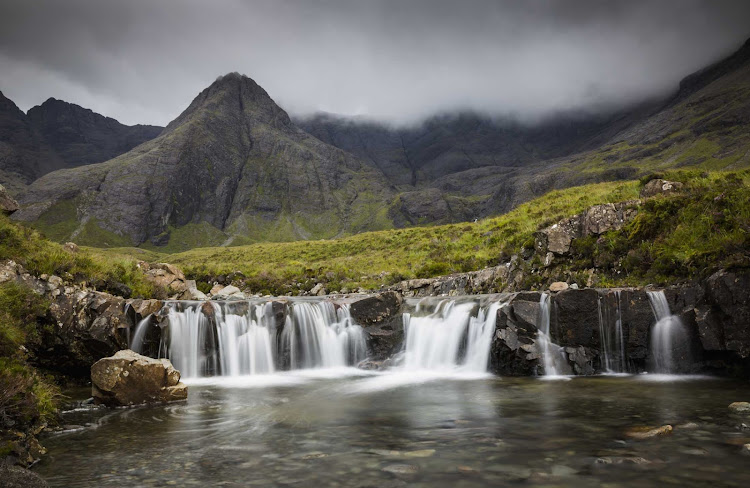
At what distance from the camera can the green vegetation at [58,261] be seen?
16.4m

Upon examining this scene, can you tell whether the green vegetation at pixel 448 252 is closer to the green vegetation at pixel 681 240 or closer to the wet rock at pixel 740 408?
the green vegetation at pixel 681 240

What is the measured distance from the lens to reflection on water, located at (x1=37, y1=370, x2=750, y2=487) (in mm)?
6680

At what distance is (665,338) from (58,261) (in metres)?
23.3

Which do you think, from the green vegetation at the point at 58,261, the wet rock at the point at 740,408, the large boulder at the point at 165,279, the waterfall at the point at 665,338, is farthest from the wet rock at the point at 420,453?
the large boulder at the point at 165,279

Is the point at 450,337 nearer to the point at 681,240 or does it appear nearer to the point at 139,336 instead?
the point at 681,240

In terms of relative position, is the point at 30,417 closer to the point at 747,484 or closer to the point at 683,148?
the point at 747,484

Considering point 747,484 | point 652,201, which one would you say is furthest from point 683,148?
point 747,484

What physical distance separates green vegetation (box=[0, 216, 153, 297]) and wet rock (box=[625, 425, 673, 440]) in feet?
64.4

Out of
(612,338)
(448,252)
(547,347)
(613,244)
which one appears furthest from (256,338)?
(448,252)

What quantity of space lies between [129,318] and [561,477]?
16.9 m

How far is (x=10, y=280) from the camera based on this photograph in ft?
48.3

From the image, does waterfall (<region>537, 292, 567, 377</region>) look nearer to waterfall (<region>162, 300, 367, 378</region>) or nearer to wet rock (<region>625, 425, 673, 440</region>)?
wet rock (<region>625, 425, 673, 440</region>)

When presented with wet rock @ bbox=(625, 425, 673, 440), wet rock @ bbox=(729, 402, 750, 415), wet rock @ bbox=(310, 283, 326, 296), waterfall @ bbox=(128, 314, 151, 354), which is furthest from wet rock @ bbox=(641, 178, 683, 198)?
waterfall @ bbox=(128, 314, 151, 354)

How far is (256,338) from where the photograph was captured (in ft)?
65.8
